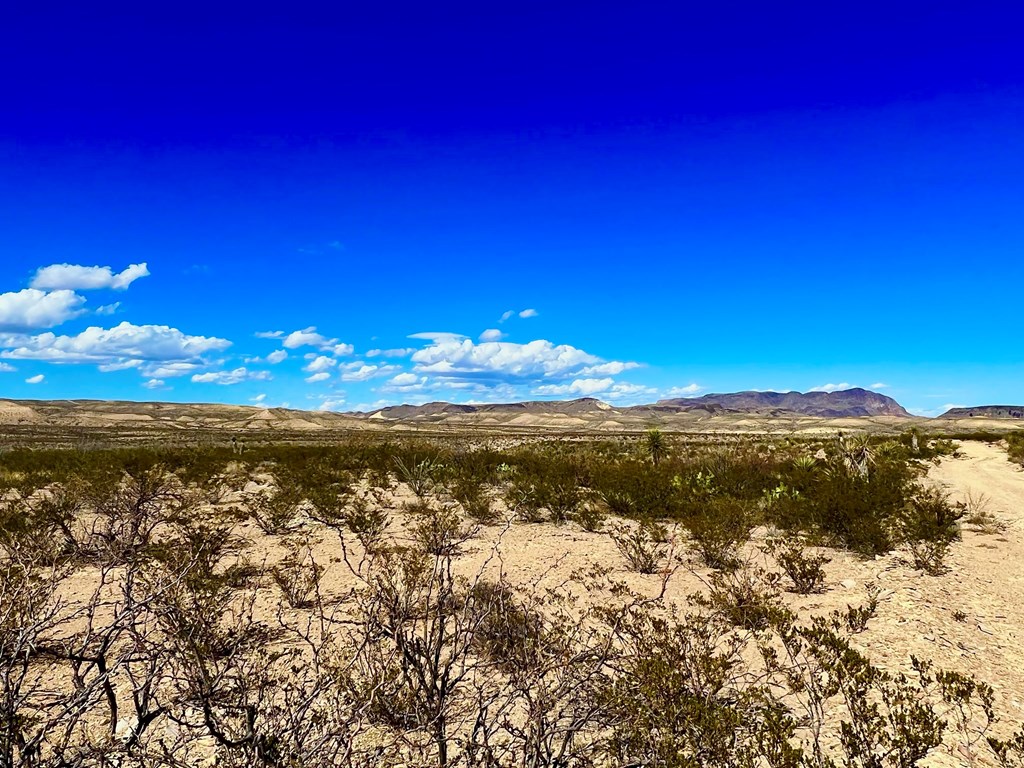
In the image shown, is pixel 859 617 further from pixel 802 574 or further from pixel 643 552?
pixel 643 552

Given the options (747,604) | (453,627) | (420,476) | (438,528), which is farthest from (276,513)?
(747,604)

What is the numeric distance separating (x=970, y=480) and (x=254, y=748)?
21741mm

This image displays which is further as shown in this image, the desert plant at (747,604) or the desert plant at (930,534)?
the desert plant at (930,534)

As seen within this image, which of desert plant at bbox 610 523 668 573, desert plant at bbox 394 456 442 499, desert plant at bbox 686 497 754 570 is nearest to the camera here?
desert plant at bbox 610 523 668 573

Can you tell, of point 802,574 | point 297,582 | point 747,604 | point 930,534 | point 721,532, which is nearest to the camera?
point 747,604

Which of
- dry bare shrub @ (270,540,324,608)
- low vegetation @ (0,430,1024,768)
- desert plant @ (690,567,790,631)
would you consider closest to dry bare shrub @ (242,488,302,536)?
low vegetation @ (0,430,1024,768)

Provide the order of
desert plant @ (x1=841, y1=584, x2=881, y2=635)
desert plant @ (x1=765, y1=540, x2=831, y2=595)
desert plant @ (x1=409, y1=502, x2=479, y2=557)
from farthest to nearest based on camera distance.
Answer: desert plant @ (x1=409, y1=502, x2=479, y2=557) < desert plant @ (x1=765, y1=540, x2=831, y2=595) < desert plant @ (x1=841, y1=584, x2=881, y2=635)

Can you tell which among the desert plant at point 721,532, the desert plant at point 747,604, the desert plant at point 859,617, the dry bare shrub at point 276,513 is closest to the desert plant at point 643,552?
the desert plant at point 721,532

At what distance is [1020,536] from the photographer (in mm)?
10578

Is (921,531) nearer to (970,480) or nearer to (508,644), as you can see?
(508,644)

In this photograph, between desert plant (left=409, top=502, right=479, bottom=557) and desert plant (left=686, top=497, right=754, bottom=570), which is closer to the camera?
desert plant (left=409, top=502, right=479, bottom=557)

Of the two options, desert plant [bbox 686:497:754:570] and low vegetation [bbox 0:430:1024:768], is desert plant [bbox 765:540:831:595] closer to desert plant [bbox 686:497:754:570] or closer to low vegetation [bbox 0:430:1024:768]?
low vegetation [bbox 0:430:1024:768]

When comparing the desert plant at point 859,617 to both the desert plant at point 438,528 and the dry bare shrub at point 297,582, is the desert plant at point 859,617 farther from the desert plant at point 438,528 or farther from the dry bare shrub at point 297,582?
the dry bare shrub at point 297,582

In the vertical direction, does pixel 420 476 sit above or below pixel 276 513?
above
